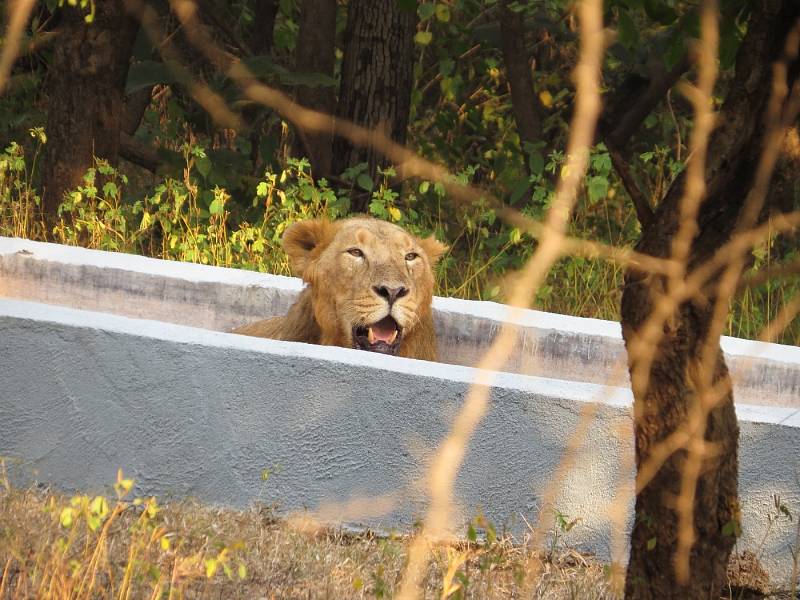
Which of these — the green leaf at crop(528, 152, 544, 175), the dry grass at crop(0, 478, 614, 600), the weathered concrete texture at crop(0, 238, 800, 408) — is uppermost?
the green leaf at crop(528, 152, 544, 175)

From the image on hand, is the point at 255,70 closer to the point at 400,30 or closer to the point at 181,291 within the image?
the point at 400,30

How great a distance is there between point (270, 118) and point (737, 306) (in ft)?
13.4

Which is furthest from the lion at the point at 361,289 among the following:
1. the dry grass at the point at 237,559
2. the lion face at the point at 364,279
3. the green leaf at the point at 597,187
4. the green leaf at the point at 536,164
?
the green leaf at the point at 536,164

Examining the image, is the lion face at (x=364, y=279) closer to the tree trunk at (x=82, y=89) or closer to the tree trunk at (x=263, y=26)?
the tree trunk at (x=82, y=89)

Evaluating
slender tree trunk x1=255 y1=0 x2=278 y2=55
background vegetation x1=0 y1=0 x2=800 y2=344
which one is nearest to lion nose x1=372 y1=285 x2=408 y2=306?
background vegetation x1=0 y1=0 x2=800 y2=344

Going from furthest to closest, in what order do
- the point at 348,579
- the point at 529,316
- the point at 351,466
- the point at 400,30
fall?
the point at 400,30
the point at 529,316
the point at 351,466
the point at 348,579

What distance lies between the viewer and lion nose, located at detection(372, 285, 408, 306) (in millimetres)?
5184

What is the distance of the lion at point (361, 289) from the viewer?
5.21m

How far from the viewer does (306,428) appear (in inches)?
173

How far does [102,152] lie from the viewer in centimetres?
859

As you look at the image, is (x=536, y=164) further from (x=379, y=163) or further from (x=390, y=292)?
(x=390, y=292)

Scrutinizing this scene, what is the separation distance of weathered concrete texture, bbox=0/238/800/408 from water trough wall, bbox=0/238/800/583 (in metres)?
1.02

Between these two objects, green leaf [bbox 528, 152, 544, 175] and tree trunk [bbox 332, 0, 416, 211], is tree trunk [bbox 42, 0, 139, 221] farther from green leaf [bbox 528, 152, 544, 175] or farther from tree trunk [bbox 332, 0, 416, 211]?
green leaf [bbox 528, 152, 544, 175]

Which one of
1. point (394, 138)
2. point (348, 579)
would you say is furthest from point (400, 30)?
point (348, 579)
